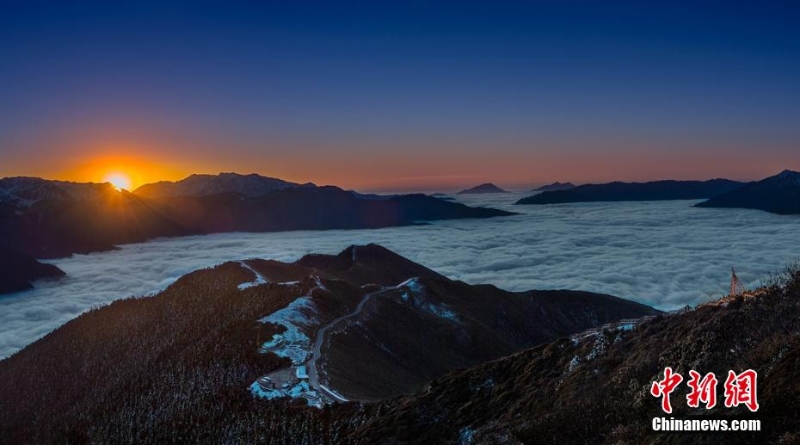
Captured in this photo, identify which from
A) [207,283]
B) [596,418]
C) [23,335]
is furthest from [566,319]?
[23,335]

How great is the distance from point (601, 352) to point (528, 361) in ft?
22.2

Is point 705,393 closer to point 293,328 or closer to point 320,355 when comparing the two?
point 320,355

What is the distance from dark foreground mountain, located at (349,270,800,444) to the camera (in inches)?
703

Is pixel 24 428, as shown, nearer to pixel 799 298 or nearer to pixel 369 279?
pixel 369 279

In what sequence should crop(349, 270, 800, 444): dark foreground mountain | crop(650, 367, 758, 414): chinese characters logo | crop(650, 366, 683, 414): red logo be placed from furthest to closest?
crop(650, 366, 683, 414): red logo < crop(349, 270, 800, 444): dark foreground mountain < crop(650, 367, 758, 414): chinese characters logo

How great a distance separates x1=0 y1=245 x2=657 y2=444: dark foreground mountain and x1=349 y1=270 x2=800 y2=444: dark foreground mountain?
7.08m

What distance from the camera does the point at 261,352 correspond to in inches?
2963

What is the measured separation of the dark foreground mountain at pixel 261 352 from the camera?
57969 mm

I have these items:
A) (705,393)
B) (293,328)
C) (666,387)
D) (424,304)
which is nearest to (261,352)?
(293,328)

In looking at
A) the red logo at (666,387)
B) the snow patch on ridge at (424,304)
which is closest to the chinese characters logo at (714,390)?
the red logo at (666,387)

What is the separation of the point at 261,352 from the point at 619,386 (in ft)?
200

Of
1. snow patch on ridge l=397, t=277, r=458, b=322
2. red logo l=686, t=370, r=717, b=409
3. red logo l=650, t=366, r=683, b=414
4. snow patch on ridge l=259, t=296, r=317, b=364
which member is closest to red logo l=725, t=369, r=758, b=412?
red logo l=686, t=370, r=717, b=409

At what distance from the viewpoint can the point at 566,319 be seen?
502 ft

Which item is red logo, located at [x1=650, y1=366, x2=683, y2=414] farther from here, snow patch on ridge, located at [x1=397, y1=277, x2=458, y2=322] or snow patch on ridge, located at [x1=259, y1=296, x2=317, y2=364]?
snow patch on ridge, located at [x1=397, y1=277, x2=458, y2=322]
